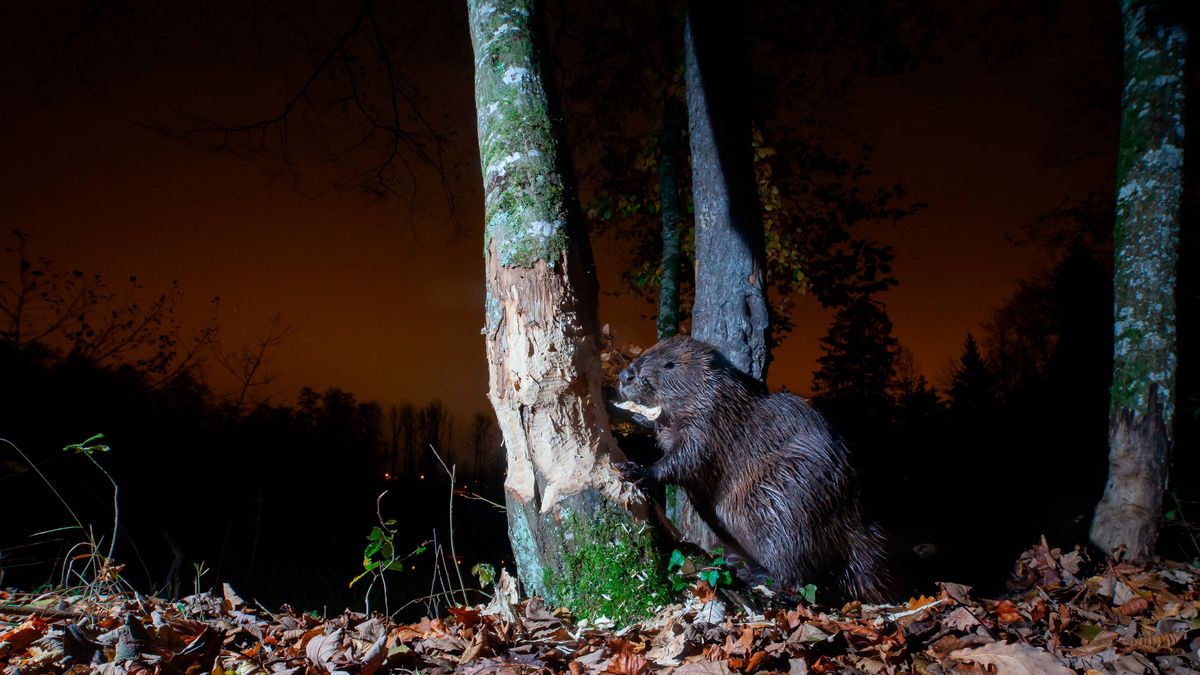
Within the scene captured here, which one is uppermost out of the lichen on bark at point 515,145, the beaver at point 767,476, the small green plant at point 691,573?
the lichen on bark at point 515,145

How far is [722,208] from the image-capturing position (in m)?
4.13

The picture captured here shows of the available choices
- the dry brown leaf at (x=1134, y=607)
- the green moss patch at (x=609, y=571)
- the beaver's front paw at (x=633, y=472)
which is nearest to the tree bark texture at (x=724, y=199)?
the beaver's front paw at (x=633, y=472)

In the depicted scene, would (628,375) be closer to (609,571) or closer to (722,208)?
(609,571)

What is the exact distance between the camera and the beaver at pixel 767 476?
9.88 ft

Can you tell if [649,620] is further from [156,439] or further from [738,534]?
[156,439]

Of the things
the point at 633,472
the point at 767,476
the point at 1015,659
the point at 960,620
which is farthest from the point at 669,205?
the point at 1015,659

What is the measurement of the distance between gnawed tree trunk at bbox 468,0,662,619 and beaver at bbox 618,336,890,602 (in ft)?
1.64

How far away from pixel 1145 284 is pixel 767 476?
3210mm

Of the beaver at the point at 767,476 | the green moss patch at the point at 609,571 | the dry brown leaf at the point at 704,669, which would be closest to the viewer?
the dry brown leaf at the point at 704,669

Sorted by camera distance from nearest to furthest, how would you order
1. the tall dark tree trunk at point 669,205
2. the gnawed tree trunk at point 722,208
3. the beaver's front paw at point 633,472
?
the beaver's front paw at point 633,472 < the gnawed tree trunk at point 722,208 < the tall dark tree trunk at point 669,205

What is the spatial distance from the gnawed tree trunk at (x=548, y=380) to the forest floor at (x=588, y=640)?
18 centimetres

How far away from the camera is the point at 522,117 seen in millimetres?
2670

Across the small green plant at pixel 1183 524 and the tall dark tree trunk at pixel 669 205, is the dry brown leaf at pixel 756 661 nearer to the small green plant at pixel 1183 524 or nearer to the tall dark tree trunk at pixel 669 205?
the small green plant at pixel 1183 524

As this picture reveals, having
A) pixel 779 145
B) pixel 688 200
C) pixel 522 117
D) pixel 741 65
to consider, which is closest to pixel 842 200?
pixel 779 145
